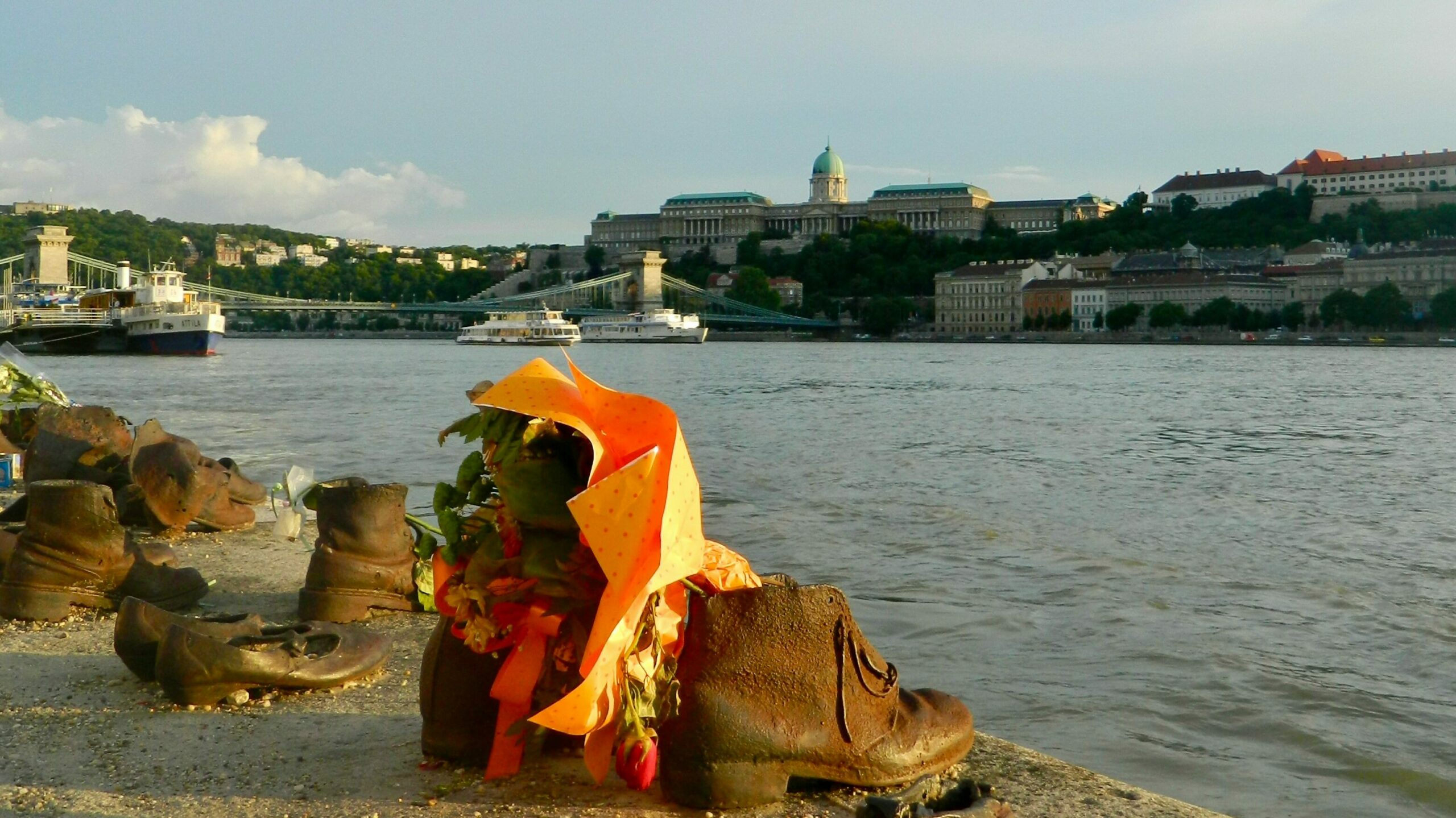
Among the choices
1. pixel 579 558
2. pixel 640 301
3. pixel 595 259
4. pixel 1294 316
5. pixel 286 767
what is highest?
pixel 595 259

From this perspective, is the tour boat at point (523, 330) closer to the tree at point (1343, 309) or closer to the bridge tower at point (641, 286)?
the bridge tower at point (641, 286)

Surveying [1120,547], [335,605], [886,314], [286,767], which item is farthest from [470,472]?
[886,314]

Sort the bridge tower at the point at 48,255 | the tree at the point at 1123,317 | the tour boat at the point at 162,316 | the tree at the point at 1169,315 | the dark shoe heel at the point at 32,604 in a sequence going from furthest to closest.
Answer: the tree at the point at 1123,317, the tree at the point at 1169,315, the bridge tower at the point at 48,255, the tour boat at the point at 162,316, the dark shoe heel at the point at 32,604

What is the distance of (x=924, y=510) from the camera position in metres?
9.09

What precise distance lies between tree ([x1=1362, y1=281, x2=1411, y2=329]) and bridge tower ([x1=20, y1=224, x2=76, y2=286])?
64658 millimetres

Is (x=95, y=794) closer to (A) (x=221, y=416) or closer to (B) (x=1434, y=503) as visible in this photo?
(B) (x=1434, y=503)

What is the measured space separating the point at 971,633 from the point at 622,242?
124 metres

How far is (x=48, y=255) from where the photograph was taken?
64188 mm

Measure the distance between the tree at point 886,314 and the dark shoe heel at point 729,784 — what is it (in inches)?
3484

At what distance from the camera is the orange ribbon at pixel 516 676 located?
244cm

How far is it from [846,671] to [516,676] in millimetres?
603

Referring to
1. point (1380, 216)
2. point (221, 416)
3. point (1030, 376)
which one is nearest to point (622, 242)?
point (1380, 216)

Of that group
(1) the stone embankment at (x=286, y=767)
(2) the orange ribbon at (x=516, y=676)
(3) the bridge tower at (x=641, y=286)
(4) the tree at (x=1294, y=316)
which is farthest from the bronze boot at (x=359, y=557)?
(3) the bridge tower at (x=641, y=286)

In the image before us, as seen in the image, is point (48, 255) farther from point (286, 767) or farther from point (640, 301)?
point (286, 767)
